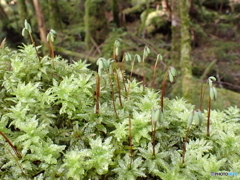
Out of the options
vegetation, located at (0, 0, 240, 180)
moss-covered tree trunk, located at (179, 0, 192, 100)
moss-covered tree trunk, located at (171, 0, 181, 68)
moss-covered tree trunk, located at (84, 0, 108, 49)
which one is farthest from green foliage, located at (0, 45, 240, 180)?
moss-covered tree trunk, located at (84, 0, 108, 49)

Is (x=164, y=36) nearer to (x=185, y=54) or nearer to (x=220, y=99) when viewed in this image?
(x=185, y=54)

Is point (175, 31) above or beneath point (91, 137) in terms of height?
beneath

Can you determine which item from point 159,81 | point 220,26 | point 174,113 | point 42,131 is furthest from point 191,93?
point 220,26

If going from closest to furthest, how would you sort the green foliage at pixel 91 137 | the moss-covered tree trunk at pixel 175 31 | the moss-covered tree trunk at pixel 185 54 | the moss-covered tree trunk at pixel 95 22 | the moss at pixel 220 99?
the green foliage at pixel 91 137, the moss at pixel 220 99, the moss-covered tree trunk at pixel 185 54, the moss-covered tree trunk at pixel 175 31, the moss-covered tree trunk at pixel 95 22

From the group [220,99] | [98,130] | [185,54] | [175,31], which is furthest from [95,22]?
[98,130]

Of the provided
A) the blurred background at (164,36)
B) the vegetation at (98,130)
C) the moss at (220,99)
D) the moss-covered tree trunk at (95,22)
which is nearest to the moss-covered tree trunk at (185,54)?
the blurred background at (164,36)

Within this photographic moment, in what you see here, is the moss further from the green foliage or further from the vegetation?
the green foliage

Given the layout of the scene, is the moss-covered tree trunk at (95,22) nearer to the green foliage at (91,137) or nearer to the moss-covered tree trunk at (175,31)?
the moss-covered tree trunk at (175,31)
